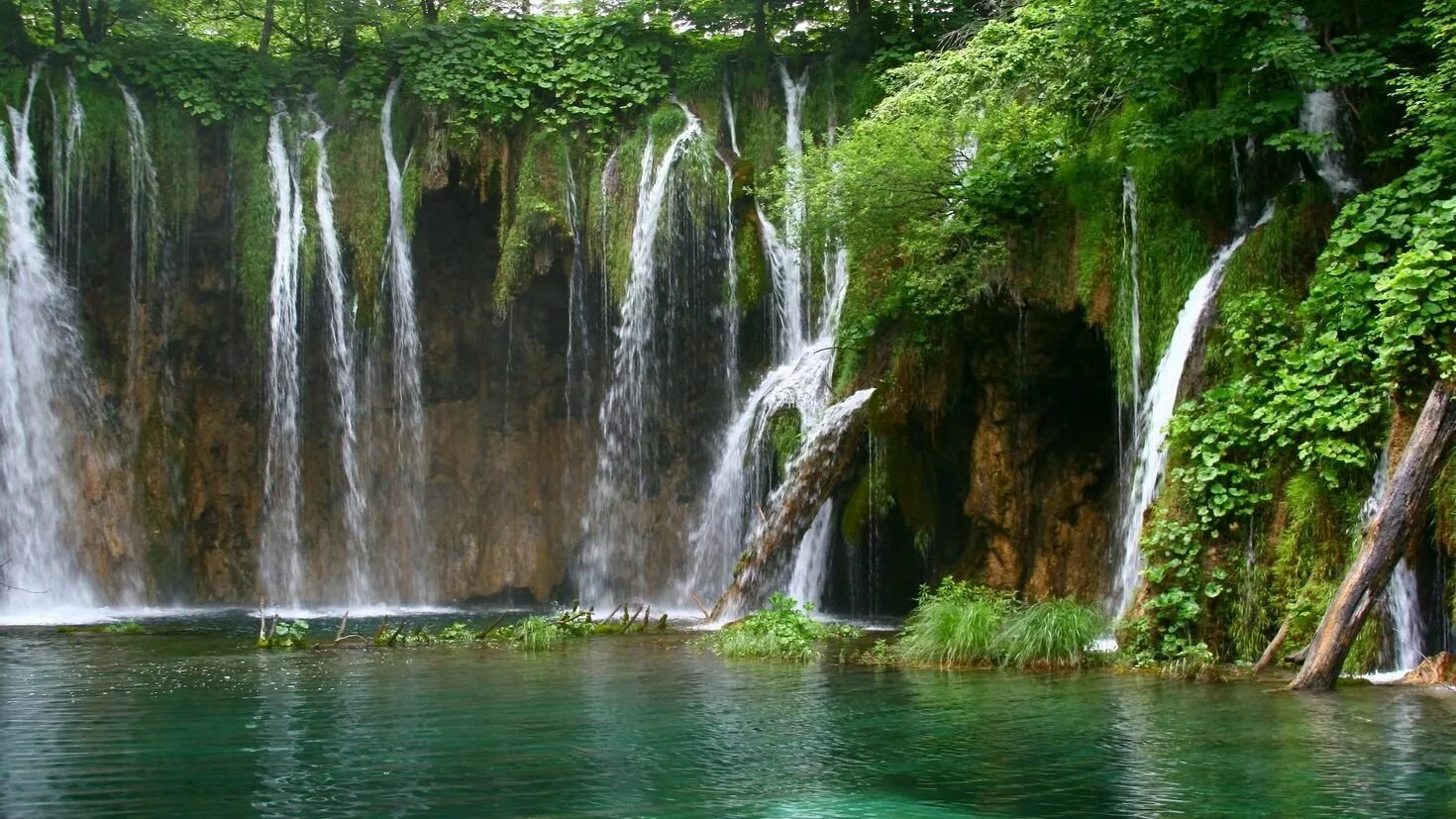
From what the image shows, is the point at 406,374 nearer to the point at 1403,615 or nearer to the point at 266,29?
the point at 266,29

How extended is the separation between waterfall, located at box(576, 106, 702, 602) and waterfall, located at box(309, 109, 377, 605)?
370 cm

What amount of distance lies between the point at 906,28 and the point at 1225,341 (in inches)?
483

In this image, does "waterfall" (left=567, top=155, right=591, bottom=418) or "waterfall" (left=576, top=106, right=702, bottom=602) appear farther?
"waterfall" (left=567, top=155, right=591, bottom=418)

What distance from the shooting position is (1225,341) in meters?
13.0

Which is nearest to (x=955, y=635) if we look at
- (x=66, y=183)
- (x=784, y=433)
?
(x=784, y=433)

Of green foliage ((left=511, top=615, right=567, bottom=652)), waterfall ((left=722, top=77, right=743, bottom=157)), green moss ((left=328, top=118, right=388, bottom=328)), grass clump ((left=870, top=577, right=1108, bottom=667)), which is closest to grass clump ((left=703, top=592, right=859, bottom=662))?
grass clump ((left=870, top=577, right=1108, bottom=667))

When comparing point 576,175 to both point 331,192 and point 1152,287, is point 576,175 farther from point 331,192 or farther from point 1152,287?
point 1152,287

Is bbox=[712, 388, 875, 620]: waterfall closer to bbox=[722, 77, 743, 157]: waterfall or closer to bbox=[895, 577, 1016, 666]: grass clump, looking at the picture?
bbox=[895, 577, 1016, 666]: grass clump

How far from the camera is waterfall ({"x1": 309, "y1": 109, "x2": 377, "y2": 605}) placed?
75.6 ft

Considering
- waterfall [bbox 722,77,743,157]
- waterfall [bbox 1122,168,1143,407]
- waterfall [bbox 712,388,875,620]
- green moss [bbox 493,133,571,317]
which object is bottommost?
waterfall [bbox 712,388,875,620]

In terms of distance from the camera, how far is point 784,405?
19.4m

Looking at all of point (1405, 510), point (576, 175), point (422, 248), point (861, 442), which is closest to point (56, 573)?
point (422, 248)

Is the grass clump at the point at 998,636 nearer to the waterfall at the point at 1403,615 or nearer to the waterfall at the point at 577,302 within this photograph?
the waterfall at the point at 1403,615

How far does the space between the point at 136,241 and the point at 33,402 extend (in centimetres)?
305
